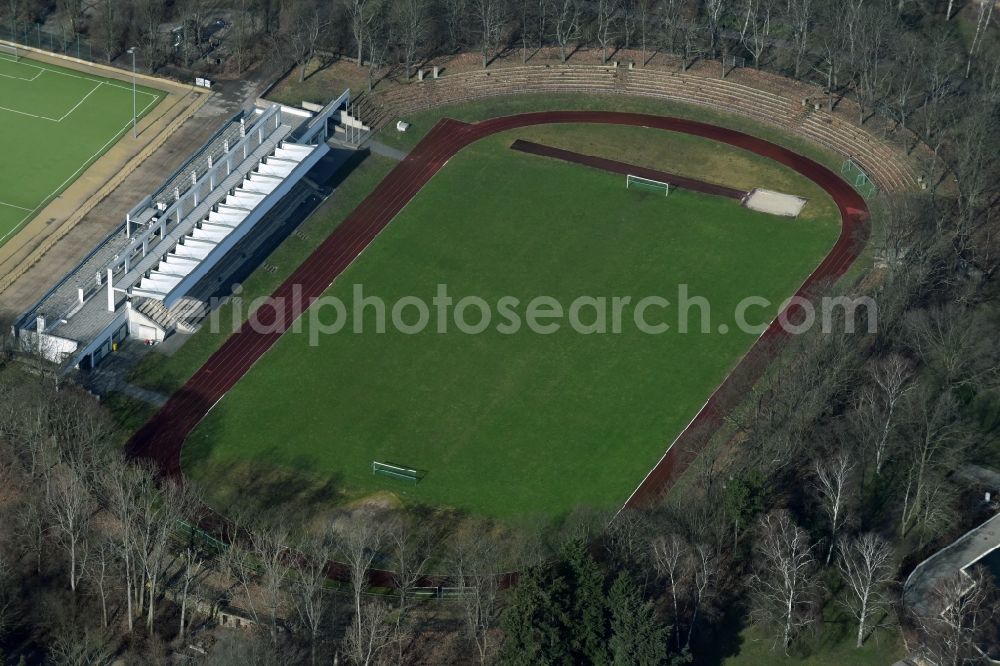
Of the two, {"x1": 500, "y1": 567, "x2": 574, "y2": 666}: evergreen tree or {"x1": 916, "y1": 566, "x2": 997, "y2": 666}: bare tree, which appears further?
{"x1": 916, "y1": 566, "x2": 997, "y2": 666}: bare tree

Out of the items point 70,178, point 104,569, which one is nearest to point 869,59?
point 70,178

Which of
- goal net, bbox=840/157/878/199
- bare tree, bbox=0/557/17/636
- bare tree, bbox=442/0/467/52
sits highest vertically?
bare tree, bbox=442/0/467/52

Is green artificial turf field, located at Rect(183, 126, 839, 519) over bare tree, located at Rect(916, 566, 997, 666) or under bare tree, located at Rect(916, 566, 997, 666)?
under

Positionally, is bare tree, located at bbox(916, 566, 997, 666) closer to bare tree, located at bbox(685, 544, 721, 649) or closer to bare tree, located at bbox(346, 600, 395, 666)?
bare tree, located at bbox(685, 544, 721, 649)

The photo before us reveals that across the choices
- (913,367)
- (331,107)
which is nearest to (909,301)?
(913,367)

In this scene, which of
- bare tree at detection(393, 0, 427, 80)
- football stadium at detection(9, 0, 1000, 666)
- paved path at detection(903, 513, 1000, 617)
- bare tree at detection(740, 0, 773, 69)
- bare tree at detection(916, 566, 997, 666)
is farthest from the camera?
bare tree at detection(740, 0, 773, 69)

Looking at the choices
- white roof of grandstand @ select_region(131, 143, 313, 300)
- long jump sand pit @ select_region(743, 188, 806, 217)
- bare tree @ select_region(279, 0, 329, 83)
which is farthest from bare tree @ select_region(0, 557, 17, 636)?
long jump sand pit @ select_region(743, 188, 806, 217)

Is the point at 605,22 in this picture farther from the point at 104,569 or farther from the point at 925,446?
the point at 104,569
